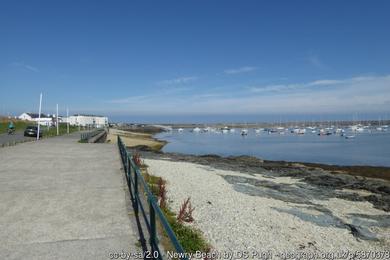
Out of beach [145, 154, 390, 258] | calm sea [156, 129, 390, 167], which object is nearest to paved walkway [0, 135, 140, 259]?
beach [145, 154, 390, 258]

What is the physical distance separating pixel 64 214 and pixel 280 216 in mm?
7608

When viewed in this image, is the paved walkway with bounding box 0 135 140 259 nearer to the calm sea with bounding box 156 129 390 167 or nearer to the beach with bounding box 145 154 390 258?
the beach with bounding box 145 154 390 258

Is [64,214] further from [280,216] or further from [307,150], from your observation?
[307,150]

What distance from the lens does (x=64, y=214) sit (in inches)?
331

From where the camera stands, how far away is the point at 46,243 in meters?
6.62

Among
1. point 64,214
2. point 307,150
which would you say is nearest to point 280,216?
point 64,214

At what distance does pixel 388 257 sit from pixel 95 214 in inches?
302

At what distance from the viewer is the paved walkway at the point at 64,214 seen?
6.38 metres

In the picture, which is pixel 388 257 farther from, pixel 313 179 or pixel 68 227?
pixel 313 179

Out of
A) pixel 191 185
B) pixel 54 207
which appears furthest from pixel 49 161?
pixel 54 207

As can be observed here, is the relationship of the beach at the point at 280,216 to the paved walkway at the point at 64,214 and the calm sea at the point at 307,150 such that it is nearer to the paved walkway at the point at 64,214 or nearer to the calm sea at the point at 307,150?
the paved walkway at the point at 64,214

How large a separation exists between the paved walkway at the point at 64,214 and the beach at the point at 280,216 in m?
2.59

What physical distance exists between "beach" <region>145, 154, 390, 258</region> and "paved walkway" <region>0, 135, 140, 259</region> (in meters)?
2.59

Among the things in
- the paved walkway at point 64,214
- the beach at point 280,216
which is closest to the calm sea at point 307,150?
the beach at point 280,216
